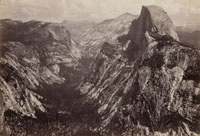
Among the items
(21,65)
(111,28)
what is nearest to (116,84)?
(21,65)

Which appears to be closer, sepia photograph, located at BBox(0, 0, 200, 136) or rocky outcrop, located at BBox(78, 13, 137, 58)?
sepia photograph, located at BBox(0, 0, 200, 136)

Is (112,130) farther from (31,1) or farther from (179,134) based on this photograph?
(31,1)

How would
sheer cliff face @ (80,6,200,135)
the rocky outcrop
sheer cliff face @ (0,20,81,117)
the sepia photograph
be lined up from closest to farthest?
1. the sepia photograph
2. sheer cliff face @ (0,20,81,117)
3. sheer cliff face @ (80,6,200,135)
4. the rocky outcrop

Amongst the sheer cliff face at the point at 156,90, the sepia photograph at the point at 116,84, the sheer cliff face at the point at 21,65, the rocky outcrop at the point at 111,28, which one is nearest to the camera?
the sepia photograph at the point at 116,84

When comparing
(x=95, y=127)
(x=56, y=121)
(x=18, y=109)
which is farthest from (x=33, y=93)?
(x=95, y=127)

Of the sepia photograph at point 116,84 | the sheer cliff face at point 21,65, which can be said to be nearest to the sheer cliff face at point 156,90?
the sepia photograph at point 116,84

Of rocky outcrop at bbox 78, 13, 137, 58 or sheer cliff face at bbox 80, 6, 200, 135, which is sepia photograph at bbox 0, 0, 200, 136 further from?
rocky outcrop at bbox 78, 13, 137, 58

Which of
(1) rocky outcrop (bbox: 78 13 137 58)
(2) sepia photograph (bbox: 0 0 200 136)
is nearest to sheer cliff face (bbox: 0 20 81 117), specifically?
(2) sepia photograph (bbox: 0 0 200 136)

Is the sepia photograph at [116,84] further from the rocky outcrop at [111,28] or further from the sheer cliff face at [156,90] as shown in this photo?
the rocky outcrop at [111,28]
